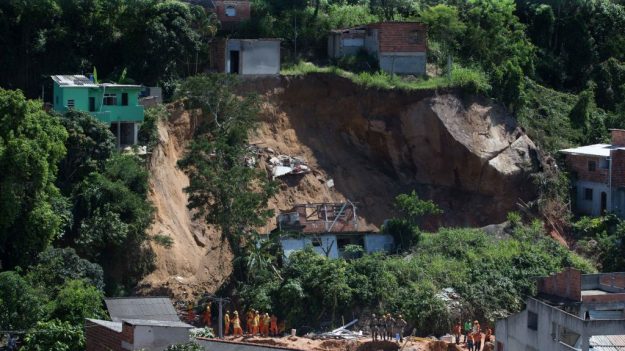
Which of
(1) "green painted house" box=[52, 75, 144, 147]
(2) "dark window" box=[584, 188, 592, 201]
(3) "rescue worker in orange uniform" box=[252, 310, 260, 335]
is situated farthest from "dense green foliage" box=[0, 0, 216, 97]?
(2) "dark window" box=[584, 188, 592, 201]

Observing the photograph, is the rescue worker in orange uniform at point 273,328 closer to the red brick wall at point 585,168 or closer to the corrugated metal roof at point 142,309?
the corrugated metal roof at point 142,309

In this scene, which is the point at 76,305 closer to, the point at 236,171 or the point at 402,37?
the point at 236,171

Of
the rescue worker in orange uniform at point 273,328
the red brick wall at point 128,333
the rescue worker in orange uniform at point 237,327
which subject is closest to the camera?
the red brick wall at point 128,333

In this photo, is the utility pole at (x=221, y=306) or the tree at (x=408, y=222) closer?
the utility pole at (x=221, y=306)

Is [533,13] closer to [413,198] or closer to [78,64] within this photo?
[413,198]

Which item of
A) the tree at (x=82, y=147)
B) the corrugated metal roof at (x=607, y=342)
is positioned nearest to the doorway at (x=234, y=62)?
the tree at (x=82, y=147)

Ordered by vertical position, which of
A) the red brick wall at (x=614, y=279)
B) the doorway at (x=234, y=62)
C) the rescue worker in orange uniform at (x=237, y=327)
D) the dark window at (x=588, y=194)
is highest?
the doorway at (x=234, y=62)

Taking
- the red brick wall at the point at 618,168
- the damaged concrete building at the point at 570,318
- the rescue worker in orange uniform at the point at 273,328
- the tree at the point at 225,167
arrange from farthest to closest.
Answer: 1. the red brick wall at the point at 618,168
2. the tree at the point at 225,167
3. the rescue worker in orange uniform at the point at 273,328
4. the damaged concrete building at the point at 570,318

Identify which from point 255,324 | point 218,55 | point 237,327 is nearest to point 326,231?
point 255,324

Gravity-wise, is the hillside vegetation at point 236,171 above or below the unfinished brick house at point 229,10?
below
